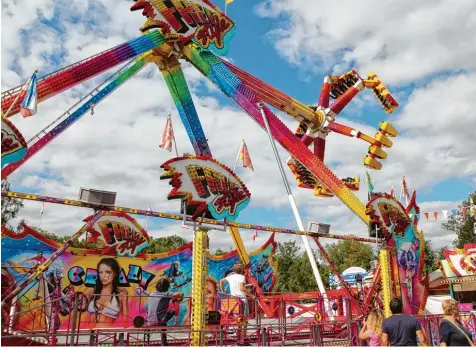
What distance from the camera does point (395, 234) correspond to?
14.6 m

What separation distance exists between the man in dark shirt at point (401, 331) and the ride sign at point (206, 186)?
499 cm

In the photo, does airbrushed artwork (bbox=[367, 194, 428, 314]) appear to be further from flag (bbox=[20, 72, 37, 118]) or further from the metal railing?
flag (bbox=[20, 72, 37, 118])

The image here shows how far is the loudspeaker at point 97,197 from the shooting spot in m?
8.96

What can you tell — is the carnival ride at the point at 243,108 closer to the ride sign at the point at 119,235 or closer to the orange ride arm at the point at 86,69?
the orange ride arm at the point at 86,69

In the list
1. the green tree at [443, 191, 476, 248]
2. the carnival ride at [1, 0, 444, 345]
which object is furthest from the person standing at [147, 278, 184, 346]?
the green tree at [443, 191, 476, 248]

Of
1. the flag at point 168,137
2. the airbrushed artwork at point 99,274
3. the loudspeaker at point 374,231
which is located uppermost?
the flag at point 168,137

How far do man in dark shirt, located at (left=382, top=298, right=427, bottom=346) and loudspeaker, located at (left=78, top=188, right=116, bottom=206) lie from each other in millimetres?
5924

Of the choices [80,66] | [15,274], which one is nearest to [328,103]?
[80,66]

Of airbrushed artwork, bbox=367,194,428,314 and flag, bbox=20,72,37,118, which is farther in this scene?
airbrushed artwork, bbox=367,194,428,314

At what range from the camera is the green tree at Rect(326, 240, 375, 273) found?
48688mm

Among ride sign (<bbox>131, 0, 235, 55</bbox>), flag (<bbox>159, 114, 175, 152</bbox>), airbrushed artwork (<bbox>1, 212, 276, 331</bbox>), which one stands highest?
ride sign (<bbox>131, 0, 235, 55</bbox>)

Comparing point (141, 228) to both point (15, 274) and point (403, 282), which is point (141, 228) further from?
point (403, 282)

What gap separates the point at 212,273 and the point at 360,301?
900 centimetres

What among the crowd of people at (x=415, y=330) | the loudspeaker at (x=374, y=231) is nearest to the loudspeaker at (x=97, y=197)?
the crowd of people at (x=415, y=330)
